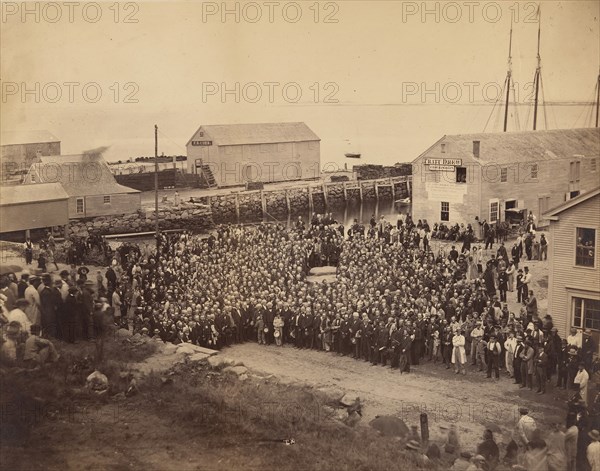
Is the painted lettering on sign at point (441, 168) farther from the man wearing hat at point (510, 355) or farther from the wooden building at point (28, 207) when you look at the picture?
the wooden building at point (28, 207)

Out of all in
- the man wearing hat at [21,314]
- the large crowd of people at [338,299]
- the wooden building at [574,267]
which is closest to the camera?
the man wearing hat at [21,314]

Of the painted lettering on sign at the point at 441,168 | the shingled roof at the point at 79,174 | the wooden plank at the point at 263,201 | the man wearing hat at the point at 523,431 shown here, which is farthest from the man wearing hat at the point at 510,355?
the shingled roof at the point at 79,174

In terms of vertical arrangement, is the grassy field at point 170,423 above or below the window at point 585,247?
below

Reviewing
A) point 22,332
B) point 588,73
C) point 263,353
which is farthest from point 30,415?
point 588,73

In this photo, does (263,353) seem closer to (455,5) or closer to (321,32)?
(321,32)

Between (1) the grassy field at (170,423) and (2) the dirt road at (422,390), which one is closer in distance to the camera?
(1) the grassy field at (170,423)
